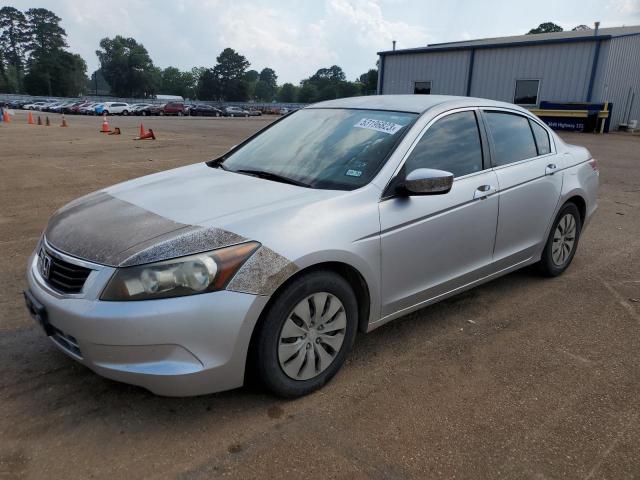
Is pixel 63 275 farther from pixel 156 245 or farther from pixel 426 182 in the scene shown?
pixel 426 182

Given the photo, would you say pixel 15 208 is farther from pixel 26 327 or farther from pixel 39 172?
pixel 26 327

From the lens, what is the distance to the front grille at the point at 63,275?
252 cm

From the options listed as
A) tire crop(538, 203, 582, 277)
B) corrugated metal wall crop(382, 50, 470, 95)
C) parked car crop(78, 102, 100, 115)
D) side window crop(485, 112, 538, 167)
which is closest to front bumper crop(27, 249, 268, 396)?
A: side window crop(485, 112, 538, 167)

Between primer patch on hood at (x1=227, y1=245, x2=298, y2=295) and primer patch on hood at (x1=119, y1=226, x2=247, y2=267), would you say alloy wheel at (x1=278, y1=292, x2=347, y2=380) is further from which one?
primer patch on hood at (x1=119, y1=226, x2=247, y2=267)

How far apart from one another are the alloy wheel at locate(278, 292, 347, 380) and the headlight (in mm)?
468

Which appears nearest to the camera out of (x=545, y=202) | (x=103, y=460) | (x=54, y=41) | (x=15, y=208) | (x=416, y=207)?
(x=103, y=460)

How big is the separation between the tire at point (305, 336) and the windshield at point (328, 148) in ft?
2.18

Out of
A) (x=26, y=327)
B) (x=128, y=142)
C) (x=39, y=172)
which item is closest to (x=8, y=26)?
(x=128, y=142)

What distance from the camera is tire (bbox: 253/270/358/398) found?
2.60 metres

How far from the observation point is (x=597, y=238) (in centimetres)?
624

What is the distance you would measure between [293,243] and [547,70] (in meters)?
28.9

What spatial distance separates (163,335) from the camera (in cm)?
235

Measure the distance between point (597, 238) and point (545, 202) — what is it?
97.8 inches

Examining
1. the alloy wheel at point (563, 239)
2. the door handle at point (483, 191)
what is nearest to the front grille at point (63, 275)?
the door handle at point (483, 191)
